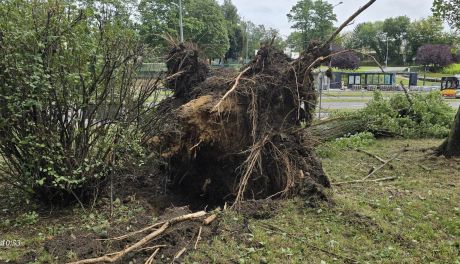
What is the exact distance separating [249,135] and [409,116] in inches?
277

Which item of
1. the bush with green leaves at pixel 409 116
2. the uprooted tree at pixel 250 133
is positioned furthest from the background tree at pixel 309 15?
the uprooted tree at pixel 250 133

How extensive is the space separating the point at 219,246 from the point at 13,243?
2.03 metres

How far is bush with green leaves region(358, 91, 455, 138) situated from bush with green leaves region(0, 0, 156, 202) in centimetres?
726

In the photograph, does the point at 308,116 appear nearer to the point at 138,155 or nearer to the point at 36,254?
the point at 138,155

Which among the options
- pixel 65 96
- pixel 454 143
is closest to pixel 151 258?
pixel 65 96

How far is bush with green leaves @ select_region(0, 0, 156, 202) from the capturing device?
13.5ft

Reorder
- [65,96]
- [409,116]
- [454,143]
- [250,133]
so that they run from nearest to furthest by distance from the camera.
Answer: [65,96], [250,133], [454,143], [409,116]

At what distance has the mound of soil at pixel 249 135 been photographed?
17.0ft

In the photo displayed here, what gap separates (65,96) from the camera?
14.4 feet

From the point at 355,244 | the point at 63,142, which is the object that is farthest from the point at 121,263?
the point at 355,244

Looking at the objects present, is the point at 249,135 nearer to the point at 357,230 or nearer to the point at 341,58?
the point at 357,230

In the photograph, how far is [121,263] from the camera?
138 inches

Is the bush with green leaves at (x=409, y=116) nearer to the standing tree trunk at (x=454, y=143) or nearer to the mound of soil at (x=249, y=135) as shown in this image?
the standing tree trunk at (x=454, y=143)

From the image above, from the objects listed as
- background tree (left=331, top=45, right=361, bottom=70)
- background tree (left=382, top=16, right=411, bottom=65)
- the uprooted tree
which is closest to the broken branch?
the uprooted tree
